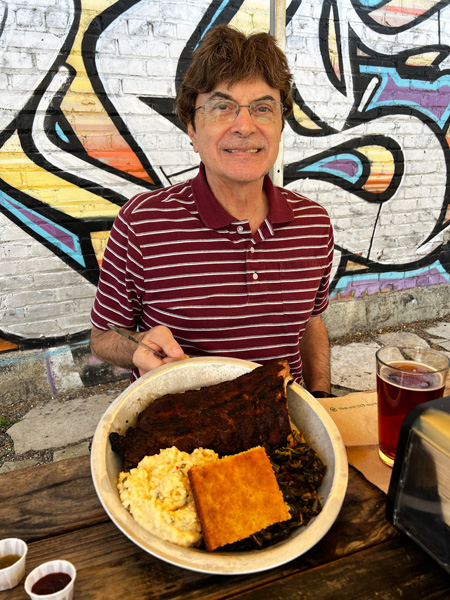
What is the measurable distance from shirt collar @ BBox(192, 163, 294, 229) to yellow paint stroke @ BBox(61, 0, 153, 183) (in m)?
1.71

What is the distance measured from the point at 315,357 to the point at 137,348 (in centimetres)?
85

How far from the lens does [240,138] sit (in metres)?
1.63

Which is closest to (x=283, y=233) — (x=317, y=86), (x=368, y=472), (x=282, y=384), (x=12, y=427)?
(x=282, y=384)

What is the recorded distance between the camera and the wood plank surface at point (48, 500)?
0.98m

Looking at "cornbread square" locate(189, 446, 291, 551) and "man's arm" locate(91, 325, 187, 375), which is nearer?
"cornbread square" locate(189, 446, 291, 551)

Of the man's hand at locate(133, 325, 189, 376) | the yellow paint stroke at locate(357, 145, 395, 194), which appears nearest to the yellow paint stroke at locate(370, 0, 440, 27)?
the yellow paint stroke at locate(357, 145, 395, 194)

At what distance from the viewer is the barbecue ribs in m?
1.01

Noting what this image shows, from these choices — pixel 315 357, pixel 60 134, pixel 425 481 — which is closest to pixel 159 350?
pixel 425 481

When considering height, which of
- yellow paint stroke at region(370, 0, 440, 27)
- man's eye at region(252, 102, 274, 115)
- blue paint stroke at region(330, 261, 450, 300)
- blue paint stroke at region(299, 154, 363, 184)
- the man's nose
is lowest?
blue paint stroke at region(330, 261, 450, 300)

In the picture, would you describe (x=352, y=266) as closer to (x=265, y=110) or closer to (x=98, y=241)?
(x=98, y=241)

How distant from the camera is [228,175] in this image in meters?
1.66

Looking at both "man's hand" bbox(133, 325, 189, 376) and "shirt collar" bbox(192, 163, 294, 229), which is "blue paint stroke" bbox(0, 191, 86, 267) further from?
"man's hand" bbox(133, 325, 189, 376)

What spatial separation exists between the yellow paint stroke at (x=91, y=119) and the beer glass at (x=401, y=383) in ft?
8.87

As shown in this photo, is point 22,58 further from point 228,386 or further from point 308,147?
point 228,386
